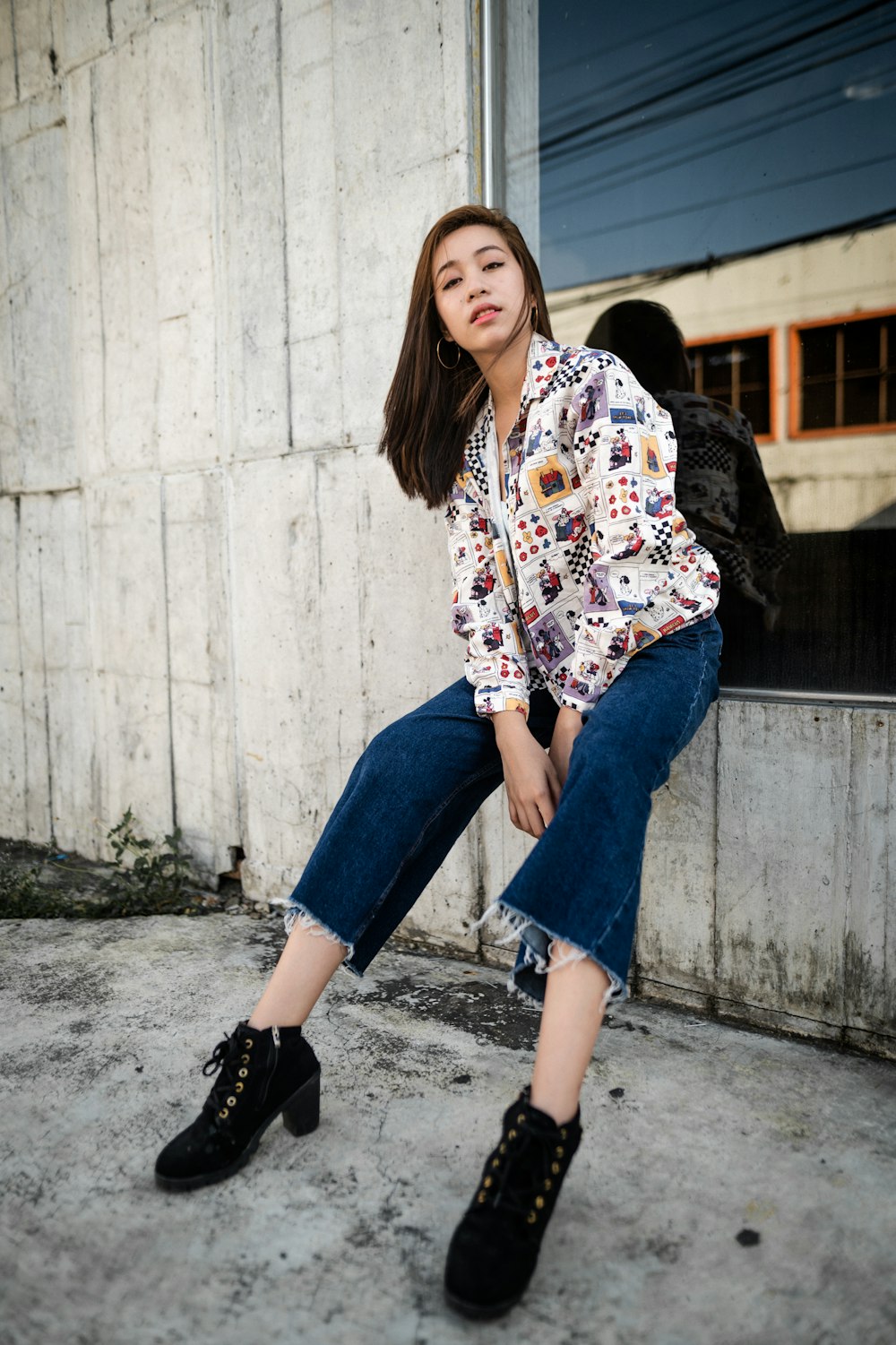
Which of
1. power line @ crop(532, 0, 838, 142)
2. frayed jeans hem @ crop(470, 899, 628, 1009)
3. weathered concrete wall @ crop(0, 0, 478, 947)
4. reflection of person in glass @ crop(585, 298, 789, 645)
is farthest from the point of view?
weathered concrete wall @ crop(0, 0, 478, 947)

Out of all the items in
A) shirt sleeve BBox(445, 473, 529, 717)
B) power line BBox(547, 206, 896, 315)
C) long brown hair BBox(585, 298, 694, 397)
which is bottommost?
shirt sleeve BBox(445, 473, 529, 717)

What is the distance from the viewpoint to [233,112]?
301 cm

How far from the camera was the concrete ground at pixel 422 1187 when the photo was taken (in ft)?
4.42

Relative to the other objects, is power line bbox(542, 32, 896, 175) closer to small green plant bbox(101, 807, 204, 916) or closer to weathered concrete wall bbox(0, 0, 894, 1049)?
weathered concrete wall bbox(0, 0, 894, 1049)

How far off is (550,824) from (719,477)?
1.27m

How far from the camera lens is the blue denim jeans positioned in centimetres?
149

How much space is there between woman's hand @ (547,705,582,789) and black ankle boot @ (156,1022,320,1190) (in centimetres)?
70

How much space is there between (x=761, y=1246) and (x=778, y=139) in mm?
2325

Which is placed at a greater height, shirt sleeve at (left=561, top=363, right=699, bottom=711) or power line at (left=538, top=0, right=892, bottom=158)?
power line at (left=538, top=0, right=892, bottom=158)

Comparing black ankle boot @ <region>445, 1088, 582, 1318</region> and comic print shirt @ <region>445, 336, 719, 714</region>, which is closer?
black ankle boot @ <region>445, 1088, 582, 1318</region>

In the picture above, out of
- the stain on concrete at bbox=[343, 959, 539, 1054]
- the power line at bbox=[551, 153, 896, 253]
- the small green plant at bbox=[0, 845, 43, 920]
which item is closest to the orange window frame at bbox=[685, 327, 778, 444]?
the power line at bbox=[551, 153, 896, 253]

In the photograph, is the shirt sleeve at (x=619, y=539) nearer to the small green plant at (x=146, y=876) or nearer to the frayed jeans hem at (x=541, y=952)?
the frayed jeans hem at (x=541, y=952)

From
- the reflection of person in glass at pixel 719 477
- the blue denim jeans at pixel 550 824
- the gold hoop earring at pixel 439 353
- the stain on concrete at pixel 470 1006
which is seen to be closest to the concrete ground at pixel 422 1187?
the stain on concrete at pixel 470 1006

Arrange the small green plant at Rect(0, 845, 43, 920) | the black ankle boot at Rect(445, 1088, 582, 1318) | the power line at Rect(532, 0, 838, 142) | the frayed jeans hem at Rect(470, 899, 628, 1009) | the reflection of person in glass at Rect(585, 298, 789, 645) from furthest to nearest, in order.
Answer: the small green plant at Rect(0, 845, 43, 920), the reflection of person in glass at Rect(585, 298, 789, 645), the power line at Rect(532, 0, 838, 142), the frayed jeans hem at Rect(470, 899, 628, 1009), the black ankle boot at Rect(445, 1088, 582, 1318)
